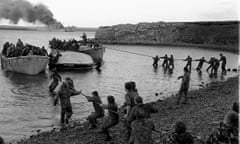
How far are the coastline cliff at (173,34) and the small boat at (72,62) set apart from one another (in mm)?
59916

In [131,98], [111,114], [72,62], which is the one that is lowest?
[72,62]

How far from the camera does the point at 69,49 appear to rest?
3622 centimetres

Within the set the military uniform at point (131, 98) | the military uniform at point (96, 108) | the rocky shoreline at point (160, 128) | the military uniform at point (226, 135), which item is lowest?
the rocky shoreline at point (160, 128)

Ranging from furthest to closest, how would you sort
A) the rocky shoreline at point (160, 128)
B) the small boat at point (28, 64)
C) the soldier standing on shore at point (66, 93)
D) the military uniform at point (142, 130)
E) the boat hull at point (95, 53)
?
the boat hull at point (95, 53) → the small boat at point (28, 64) → the soldier standing on shore at point (66, 93) → the rocky shoreline at point (160, 128) → the military uniform at point (142, 130)

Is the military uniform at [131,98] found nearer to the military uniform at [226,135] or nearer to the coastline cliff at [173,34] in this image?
the military uniform at [226,135]

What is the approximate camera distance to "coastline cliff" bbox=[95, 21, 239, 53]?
92438mm

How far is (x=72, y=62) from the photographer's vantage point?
3181 centimetres

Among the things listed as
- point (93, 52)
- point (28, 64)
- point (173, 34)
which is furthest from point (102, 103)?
point (173, 34)

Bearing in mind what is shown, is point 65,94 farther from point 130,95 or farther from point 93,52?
point 93,52

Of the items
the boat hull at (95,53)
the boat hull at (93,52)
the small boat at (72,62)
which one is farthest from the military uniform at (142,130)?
the boat hull at (95,53)

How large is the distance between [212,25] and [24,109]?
93464mm

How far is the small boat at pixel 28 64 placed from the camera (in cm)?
2767

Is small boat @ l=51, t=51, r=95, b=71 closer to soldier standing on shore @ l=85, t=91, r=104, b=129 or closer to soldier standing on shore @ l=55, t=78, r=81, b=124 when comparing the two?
soldier standing on shore @ l=55, t=78, r=81, b=124

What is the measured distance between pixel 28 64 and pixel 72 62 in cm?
506
